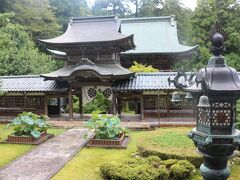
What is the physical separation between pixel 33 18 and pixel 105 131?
3593 centimetres

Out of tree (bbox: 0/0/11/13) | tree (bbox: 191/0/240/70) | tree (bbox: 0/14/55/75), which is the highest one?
tree (bbox: 0/0/11/13)

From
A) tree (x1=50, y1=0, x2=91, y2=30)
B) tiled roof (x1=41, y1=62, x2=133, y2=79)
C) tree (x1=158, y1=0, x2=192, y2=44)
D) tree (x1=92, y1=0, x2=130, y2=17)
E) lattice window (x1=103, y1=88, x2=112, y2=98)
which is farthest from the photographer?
tree (x1=92, y1=0, x2=130, y2=17)

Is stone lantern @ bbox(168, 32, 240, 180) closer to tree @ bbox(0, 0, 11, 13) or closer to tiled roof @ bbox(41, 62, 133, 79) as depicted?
tiled roof @ bbox(41, 62, 133, 79)

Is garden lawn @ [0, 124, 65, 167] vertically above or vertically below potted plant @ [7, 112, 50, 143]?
below


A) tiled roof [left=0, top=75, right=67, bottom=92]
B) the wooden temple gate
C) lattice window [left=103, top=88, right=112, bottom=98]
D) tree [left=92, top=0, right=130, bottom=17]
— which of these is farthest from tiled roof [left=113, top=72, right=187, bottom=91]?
tree [left=92, top=0, right=130, bottom=17]

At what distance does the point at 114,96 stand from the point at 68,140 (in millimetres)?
6111

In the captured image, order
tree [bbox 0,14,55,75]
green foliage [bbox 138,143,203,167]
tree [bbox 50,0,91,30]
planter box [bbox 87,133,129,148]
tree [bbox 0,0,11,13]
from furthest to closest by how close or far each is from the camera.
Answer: tree [bbox 50,0,91,30], tree [bbox 0,0,11,13], tree [bbox 0,14,55,75], planter box [bbox 87,133,129,148], green foliage [bbox 138,143,203,167]

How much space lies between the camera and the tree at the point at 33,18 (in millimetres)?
45531

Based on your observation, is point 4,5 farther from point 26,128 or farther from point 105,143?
point 105,143

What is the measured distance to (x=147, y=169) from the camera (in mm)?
9867

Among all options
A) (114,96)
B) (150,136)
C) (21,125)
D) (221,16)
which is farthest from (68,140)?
(221,16)

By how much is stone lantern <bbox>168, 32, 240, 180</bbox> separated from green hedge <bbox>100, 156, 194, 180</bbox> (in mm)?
4971

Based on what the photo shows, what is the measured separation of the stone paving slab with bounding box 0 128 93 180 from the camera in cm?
1063

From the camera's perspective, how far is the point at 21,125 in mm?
15648
